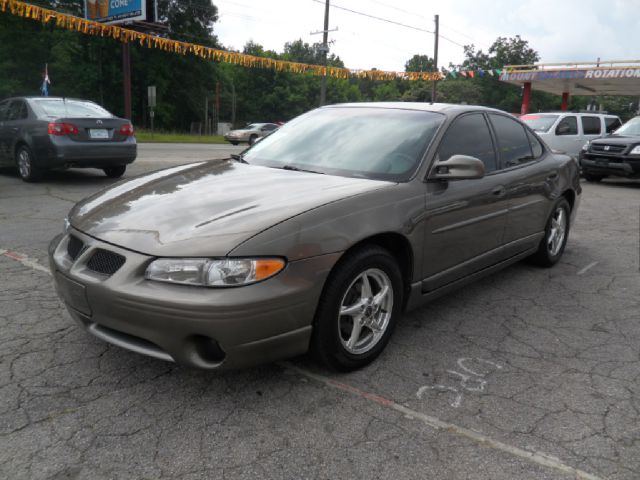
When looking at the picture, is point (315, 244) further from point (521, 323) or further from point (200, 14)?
point (200, 14)

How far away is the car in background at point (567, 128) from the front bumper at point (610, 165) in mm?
1292

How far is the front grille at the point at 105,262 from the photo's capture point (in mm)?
2529

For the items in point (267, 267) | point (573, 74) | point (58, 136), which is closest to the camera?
point (267, 267)

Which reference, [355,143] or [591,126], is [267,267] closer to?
[355,143]

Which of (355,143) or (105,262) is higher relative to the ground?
(355,143)

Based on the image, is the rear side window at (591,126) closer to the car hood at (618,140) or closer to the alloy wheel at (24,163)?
the car hood at (618,140)

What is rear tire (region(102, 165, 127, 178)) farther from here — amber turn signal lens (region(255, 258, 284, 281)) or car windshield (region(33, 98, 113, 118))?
amber turn signal lens (region(255, 258, 284, 281))

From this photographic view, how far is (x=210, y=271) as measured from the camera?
2.38 meters

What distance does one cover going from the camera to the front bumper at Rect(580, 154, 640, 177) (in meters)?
12.2

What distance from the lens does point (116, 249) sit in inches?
101

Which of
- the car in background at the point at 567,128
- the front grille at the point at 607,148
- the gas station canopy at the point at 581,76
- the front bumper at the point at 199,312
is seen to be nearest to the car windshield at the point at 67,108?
the front bumper at the point at 199,312

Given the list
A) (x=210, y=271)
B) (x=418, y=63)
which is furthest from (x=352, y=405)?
(x=418, y=63)

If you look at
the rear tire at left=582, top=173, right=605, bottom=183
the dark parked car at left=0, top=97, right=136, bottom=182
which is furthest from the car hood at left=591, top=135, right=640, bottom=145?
the dark parked car at left=0, top=97, right=136, bottom=182

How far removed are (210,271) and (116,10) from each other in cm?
2542
